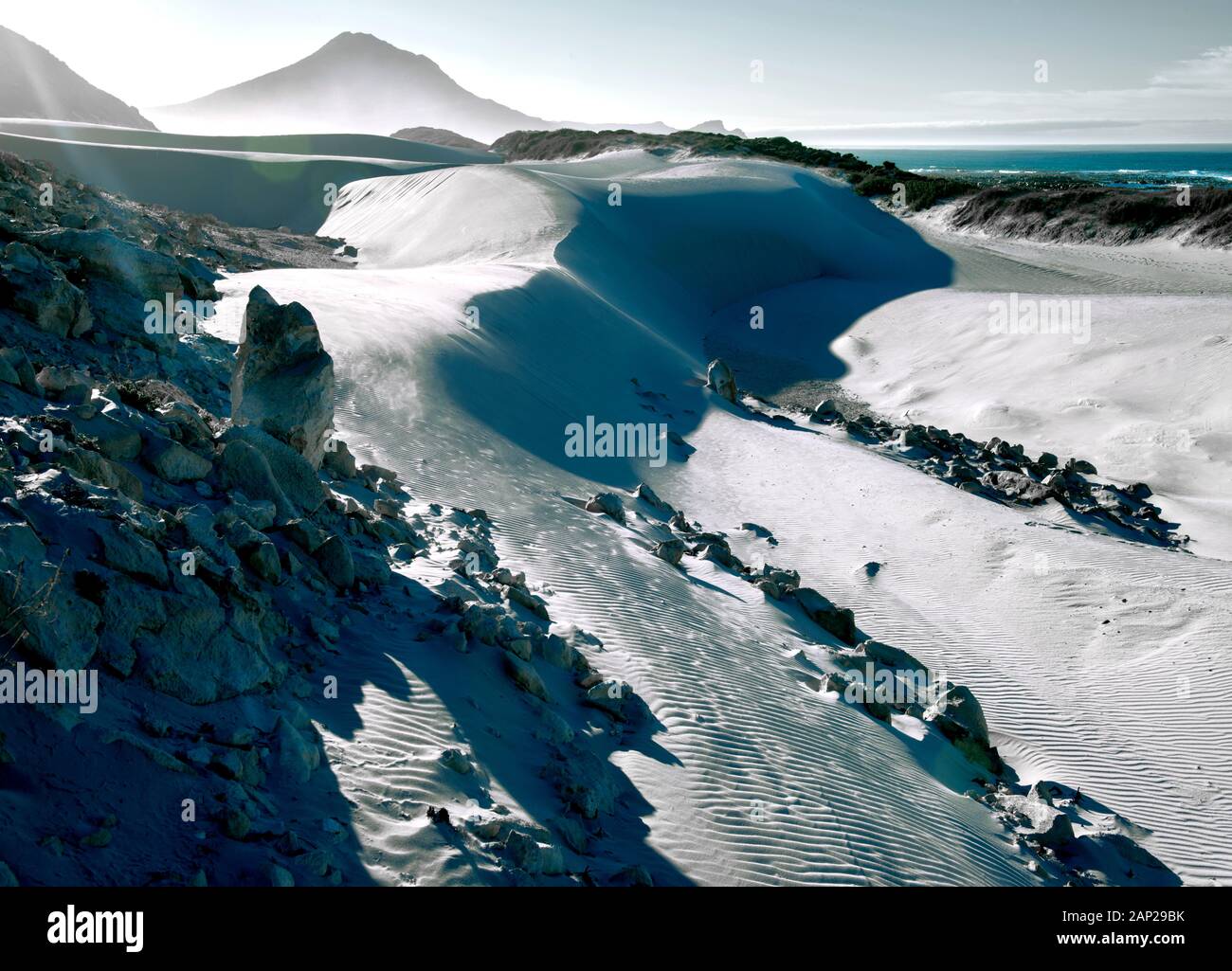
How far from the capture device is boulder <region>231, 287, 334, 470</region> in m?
7.77

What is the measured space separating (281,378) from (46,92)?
83599 mm

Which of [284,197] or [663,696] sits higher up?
[284,197]

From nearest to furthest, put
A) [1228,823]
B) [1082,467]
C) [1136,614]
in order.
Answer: [1228,823] < [1136,614] < [1082,467]

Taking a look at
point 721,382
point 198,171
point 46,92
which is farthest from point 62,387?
point 46,92

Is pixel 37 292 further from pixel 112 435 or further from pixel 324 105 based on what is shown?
pixel 324 105

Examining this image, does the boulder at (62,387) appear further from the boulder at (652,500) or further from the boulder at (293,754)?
the boulder at (652,500)

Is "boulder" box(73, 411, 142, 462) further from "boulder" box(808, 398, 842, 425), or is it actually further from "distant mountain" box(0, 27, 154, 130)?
"distant mountain" box(0, 27, 154, 130)

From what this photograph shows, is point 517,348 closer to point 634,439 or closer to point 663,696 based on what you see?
point 634,439

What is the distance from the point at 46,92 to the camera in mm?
71562

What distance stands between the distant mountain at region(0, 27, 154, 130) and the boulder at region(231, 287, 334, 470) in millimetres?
75653

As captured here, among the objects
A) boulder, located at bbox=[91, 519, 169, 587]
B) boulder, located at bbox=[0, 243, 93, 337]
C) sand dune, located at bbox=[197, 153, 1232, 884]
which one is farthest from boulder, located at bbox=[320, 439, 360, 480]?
boulder, located at bbox=[91, 519, 169, 587]

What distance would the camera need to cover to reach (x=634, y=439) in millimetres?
16062
